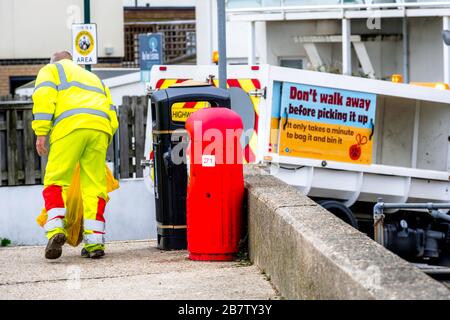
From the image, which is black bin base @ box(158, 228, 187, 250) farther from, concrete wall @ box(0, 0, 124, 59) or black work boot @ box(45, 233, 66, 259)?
concrete wall @ box(0, 0, 124, 59)

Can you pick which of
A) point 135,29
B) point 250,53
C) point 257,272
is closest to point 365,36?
point 250,53

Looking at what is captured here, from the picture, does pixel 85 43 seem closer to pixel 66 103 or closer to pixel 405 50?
pixel 405 50

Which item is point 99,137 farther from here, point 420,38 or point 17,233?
point 420,38

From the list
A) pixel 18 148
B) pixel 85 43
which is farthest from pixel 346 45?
pixel 18 148

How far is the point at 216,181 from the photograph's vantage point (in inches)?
326

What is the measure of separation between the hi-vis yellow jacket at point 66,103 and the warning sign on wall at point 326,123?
3807 mm

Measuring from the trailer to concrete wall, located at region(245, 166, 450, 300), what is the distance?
13.6 ft

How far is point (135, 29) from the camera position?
134 ft

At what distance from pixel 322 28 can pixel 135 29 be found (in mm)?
15665

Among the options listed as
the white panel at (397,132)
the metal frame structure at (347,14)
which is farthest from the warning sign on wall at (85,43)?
the metal frame structure at (347,14)

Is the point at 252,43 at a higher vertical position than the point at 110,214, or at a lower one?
higher

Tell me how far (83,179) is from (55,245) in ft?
1.80

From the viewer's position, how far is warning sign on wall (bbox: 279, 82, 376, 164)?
40.8 feet

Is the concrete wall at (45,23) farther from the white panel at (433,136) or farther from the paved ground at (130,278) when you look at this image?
the paved ground at (130,278)
